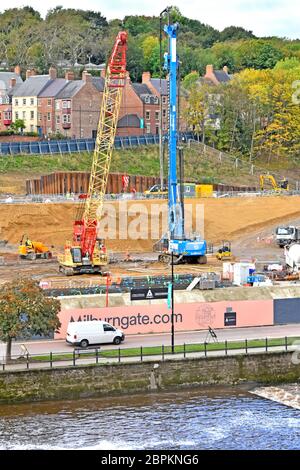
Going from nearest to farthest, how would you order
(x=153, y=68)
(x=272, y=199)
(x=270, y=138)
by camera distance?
1. (x=272, y=199)
2. (x=270, y=138)
3. (x=153, y=68)

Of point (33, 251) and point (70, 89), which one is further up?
point (70, 89)

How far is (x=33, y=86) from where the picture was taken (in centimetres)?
16038

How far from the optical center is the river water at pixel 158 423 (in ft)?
172

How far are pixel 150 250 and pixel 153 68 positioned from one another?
3744 inches

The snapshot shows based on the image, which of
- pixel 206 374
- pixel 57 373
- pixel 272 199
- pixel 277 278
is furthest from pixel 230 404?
pixel 272 199

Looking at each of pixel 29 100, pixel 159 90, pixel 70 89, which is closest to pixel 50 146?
pixel 70 89

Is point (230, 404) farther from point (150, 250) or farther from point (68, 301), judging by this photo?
point (150, 250)

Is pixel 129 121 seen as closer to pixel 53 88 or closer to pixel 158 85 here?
pixel 53 88

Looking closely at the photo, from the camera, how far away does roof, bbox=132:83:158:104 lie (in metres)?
160

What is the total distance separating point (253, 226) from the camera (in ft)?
380

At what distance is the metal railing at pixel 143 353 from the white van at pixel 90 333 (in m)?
0.88

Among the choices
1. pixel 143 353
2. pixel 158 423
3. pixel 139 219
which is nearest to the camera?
pixel 158 423

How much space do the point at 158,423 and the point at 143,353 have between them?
863cm

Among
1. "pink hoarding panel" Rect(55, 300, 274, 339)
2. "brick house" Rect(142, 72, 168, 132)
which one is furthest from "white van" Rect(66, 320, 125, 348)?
"brick house" Rect(142, 72, 168, 132)
